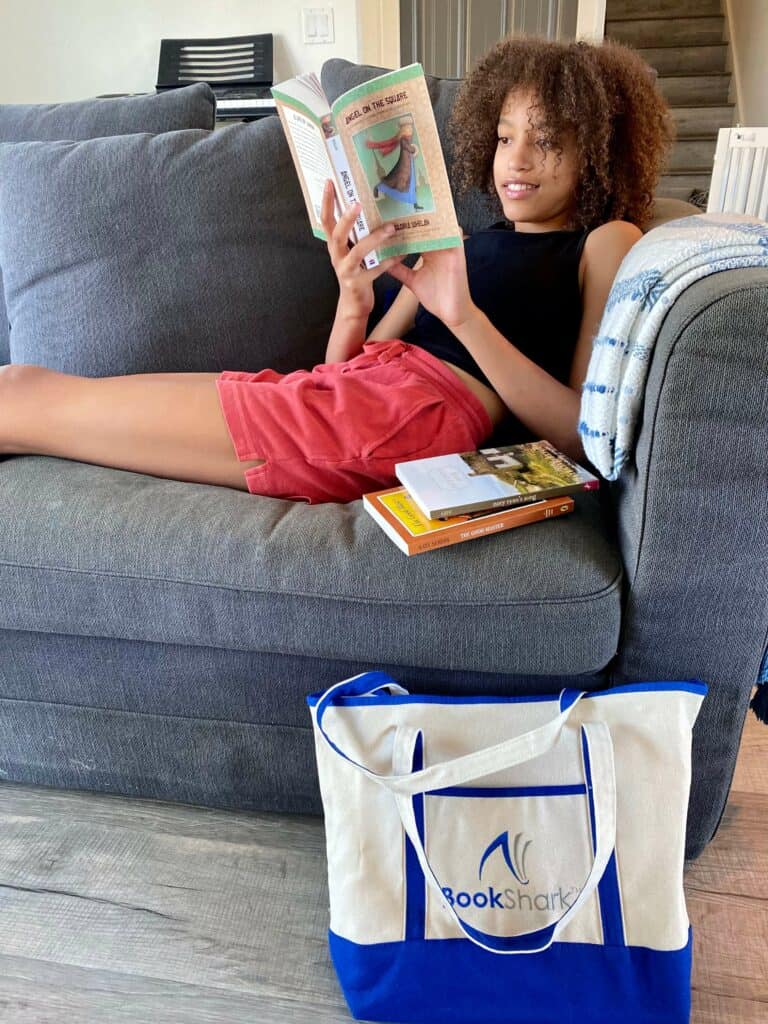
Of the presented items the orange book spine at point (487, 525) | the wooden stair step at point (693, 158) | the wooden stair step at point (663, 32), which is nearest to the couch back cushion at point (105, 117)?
the orange book spine at point (487, 525)

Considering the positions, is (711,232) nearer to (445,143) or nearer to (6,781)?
(445,143)

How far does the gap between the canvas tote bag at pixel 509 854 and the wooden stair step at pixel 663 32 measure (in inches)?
161

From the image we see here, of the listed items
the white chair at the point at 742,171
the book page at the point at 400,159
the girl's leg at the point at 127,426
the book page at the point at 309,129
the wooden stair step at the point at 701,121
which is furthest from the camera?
the wooden stair step at the point at 701,121

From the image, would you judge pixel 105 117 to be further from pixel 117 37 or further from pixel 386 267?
pixel 117 37

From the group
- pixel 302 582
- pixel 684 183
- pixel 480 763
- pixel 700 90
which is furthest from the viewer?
pixel 700 90

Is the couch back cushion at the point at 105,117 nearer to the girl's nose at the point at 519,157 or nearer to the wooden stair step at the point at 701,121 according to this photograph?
the girl's nose at the point at 519,157

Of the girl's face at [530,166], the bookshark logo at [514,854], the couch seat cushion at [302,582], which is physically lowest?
the bookshark logo at [514,854]

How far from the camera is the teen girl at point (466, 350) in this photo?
1025 mm

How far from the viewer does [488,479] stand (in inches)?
35.6

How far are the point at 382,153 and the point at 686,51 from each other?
12.3ft

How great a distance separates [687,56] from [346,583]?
4066 mm

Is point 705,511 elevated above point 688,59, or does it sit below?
below

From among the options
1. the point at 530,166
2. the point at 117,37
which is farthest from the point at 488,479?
the point at 117,37

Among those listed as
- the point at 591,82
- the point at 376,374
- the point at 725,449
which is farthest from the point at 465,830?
the point at 591,82
